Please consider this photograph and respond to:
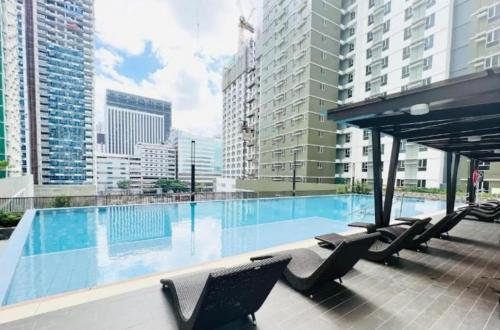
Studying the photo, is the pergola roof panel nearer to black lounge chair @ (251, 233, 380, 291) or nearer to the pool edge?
black lounge chair @ (251, 233, 380, 291)

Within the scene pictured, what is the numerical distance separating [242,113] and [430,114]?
5121 centimetres

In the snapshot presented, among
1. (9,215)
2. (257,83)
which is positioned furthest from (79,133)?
(9,215)

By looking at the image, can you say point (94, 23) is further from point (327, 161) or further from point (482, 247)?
point (482, 247)

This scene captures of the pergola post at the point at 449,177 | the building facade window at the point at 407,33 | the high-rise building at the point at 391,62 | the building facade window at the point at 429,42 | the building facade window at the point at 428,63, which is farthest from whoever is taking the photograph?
the building facade window at the point at 407,33

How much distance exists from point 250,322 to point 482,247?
5.26 meters

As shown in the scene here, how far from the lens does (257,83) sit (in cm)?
4047

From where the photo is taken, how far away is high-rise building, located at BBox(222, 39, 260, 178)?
134 feet

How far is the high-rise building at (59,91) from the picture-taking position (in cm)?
4150

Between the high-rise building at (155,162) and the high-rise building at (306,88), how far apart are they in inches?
1569

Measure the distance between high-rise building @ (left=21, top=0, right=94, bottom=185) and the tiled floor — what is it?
5281cm

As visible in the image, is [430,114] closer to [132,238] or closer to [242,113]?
[132,238]

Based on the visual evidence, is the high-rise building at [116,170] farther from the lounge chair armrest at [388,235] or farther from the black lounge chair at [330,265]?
the black lounge chair at [330,265]

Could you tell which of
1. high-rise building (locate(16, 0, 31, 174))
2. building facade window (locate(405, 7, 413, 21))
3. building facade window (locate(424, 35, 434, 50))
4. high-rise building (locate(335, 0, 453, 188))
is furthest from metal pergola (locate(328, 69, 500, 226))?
high-rise building (locate(16, 0, 31, 174))

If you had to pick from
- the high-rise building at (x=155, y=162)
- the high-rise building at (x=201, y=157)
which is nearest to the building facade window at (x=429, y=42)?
the high-rise building at (x=201, y=157)
